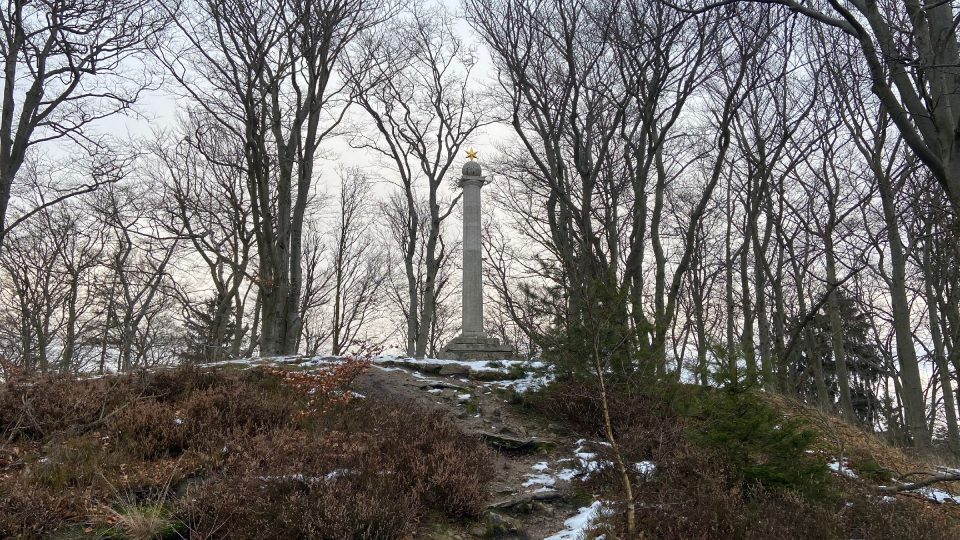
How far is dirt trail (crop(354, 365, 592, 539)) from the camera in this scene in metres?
4.91

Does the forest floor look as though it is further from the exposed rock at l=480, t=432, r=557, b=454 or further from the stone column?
the stone column

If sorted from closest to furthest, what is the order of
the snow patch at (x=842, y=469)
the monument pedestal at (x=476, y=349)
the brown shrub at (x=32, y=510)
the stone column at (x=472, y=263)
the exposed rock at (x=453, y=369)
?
the brown shrub at (x=32, y=510), the snow patch at (x=842, y=469), the exposed rock at (x=453, y=369), the monument pedestal at (x=476, y=349), the stone column at (x=472, y=263)

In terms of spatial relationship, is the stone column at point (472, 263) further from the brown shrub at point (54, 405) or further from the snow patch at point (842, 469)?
the snow patch at point (842, 469)

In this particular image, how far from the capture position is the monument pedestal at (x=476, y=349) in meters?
12.5

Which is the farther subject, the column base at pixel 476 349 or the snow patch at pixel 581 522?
the column base at pixel 476 349

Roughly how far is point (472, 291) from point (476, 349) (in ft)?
4.86

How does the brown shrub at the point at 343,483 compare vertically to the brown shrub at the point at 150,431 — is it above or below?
below

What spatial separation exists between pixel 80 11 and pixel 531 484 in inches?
426

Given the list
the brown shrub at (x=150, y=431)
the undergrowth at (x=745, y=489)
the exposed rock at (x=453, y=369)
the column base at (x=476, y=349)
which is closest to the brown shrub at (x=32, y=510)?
the brown shrub at (x=150, y=431)

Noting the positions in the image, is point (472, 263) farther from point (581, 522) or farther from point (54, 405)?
point (581, 522)

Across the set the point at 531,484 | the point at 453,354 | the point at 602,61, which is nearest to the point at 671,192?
the point at 602,61

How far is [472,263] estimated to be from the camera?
13516 millimetres

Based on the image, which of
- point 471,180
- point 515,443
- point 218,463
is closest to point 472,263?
point 471,180

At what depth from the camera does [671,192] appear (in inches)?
646
